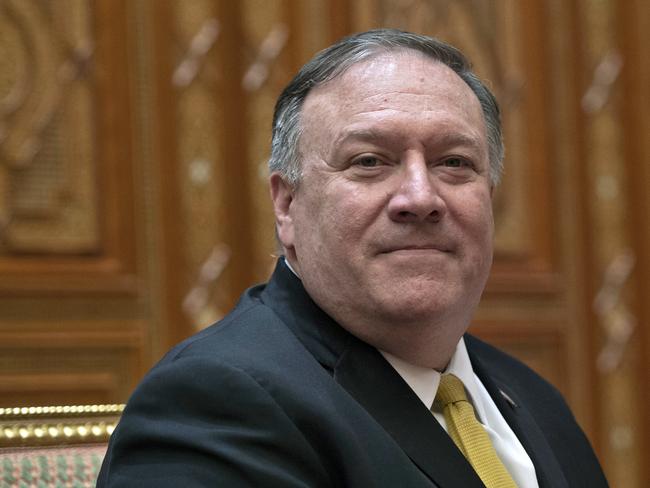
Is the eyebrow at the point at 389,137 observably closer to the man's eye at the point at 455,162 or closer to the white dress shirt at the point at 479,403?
the man's eye at the point at 455,162

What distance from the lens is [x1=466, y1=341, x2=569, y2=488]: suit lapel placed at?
2016mm

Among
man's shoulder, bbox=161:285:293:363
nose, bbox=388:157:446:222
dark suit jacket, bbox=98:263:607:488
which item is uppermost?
nose, bbox=388:157:446:222

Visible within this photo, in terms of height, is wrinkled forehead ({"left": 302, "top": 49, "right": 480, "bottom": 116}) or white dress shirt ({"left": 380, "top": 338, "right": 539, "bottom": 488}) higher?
wrinkled forehead ({"left": 302, "top": 49, "right": 480, "bottom": 116})

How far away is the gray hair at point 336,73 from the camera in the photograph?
6.49 feet

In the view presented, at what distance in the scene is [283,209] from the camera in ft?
6.70

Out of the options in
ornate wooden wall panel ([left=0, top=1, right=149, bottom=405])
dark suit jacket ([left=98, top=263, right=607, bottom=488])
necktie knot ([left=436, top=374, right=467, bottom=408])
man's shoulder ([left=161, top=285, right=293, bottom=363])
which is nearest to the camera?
dark suit jacket ([left=98, top=263, right=607, bottom=488])

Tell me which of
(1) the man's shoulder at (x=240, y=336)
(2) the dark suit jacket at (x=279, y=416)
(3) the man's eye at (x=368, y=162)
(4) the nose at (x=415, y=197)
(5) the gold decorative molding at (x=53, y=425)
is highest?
(3) the man's eye at (x=368, y=162)

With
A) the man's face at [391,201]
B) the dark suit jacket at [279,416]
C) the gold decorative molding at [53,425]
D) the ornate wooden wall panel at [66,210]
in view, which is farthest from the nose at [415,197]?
the ornate wooden wall panel at [66,210]

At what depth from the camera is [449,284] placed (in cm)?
187

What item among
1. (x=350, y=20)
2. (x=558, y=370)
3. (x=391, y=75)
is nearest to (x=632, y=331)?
(x=558, y=370)

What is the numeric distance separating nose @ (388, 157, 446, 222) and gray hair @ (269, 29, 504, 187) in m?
0.21

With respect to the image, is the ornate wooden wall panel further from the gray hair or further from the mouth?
the mouth

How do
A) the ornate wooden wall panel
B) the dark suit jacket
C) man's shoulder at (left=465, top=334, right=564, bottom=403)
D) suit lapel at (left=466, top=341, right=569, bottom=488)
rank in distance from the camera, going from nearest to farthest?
the dark suit jacket < suit lapel at (left=466, top=341, right=569, bottom=488) < man's shoulder at (left=465, top=334, right=564, bottom=403) < the ornate wooden wall panel

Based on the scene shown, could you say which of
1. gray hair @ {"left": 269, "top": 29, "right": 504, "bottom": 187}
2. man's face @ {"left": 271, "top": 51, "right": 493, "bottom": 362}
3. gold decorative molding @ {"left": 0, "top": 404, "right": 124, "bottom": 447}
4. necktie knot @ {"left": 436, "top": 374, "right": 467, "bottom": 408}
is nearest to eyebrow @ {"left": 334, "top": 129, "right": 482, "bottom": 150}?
man's face @ {"left": 271, "top": 51, "right": 493, "bottom": 362}
